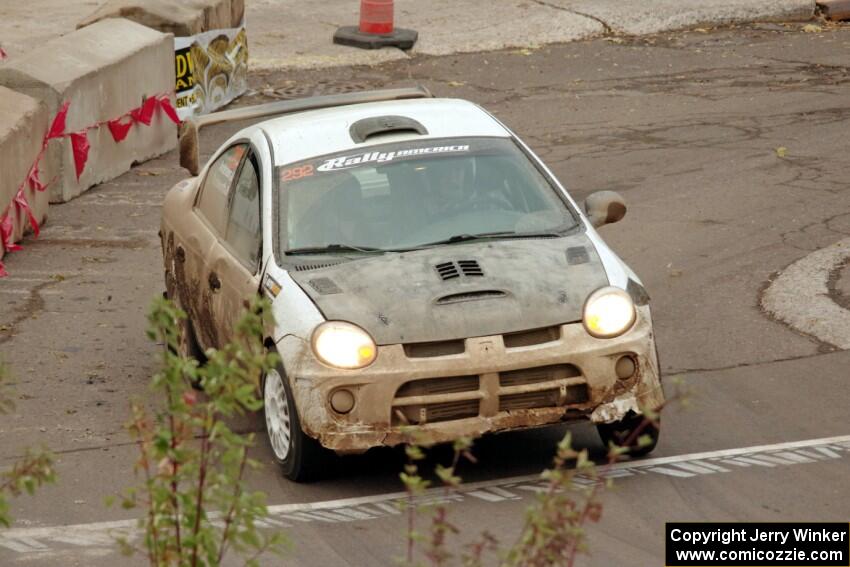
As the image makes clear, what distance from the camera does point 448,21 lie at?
22406mm

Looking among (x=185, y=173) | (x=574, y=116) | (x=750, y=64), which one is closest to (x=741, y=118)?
(x=574, y=116)

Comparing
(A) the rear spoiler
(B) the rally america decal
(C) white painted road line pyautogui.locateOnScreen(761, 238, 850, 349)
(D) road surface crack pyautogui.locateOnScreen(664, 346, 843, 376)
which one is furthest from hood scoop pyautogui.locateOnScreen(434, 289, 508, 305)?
(C) white painted road line pyautogui.locateOnScreen(761, 238, 850, 349)

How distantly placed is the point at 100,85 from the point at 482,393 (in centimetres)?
A: 879

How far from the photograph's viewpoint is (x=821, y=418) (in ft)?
27.7

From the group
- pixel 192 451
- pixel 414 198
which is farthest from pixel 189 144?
pixel 192 451

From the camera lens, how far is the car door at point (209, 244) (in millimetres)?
8812

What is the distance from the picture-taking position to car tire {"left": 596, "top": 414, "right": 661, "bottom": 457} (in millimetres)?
7738

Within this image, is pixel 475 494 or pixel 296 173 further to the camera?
pixel 296 173

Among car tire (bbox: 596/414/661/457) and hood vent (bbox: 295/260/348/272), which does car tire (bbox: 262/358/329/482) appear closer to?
hood vent (bbox: 295/260/348/272)

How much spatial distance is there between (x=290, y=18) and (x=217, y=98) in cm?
482

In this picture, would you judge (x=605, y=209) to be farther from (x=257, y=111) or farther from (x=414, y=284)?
(x=257, y=111)

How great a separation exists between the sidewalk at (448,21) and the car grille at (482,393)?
13435 mm

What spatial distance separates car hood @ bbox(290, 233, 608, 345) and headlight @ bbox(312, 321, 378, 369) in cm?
4

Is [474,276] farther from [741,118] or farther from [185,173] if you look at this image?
[741,118]
